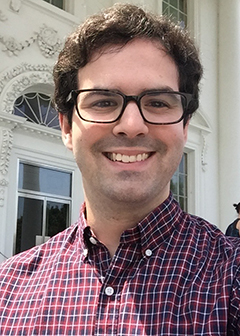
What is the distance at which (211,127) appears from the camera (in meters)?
10.1

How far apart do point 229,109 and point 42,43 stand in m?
4.76

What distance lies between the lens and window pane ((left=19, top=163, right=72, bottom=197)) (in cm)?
665

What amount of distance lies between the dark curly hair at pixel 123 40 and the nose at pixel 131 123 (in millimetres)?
206

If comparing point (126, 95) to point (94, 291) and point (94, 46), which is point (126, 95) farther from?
point (94, 291)

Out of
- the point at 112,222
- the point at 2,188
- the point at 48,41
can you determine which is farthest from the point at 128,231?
the point at 48,41

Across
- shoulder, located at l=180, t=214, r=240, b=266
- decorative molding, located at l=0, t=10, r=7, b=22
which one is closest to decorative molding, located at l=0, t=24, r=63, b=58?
decorative molding, located at l=0, t=10, r=7, b=22

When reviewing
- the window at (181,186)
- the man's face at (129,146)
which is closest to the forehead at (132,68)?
the man's face at (129,146)

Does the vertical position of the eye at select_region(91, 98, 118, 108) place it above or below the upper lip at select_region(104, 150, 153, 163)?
above

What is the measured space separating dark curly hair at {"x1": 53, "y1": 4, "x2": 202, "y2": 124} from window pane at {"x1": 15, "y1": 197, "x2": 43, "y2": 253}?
5122 mm

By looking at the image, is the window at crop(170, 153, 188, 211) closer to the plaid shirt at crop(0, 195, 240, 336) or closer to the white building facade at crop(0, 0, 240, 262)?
the white building facade at crop(0, 0, 240, 262)

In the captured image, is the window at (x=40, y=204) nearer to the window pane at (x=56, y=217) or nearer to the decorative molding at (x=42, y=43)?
the window pane at (x=56, y=217)

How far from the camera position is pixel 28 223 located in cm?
652

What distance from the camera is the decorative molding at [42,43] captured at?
6.52 m

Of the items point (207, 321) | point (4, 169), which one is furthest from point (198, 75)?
point (4, 169)
